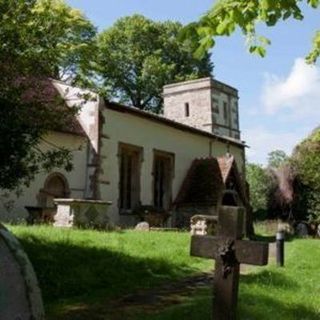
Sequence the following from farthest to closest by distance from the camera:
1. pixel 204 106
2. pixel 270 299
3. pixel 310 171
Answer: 1. pixel 204 106
2. pixel 310 171
3. pixel 270 299

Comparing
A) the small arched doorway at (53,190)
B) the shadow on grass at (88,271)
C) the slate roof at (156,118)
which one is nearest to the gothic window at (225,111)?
the slate roof at (156,118)

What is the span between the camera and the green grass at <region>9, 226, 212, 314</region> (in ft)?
32.9

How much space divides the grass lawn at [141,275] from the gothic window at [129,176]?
29.5 feet

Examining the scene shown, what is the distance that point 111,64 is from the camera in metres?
53.3

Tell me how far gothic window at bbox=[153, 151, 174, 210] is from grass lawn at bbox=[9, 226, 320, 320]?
1096 cm

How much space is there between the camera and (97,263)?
1180 centimetres

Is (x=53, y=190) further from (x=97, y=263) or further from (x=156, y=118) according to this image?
(x=97, y=263)

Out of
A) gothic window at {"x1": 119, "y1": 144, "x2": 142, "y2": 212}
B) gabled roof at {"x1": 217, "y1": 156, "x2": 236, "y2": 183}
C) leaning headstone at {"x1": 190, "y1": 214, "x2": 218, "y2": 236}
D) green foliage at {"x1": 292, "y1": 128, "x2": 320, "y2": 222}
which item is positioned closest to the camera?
leaning headstone at {"x1": 190, "y1": 214, "x2": 218, "y2": 236}

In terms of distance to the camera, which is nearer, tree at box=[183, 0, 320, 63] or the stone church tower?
tree at box=[183, 0, 320, 63]

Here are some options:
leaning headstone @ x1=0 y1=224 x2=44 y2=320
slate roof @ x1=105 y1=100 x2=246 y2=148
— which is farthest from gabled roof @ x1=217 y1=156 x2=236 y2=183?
leaning headstone @ x1=0 y1=224 x2=44 y2=320

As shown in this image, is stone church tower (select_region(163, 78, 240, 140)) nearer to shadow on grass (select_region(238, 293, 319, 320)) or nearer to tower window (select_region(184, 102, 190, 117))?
tower window (select_region(184, 102, 190, 117))

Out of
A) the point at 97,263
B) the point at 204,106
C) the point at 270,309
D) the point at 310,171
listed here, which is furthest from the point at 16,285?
the point at 204,106

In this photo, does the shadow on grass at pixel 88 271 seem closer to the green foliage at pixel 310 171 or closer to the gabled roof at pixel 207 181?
the gabled roof at pixel 207 181

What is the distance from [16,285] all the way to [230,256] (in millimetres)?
2564
